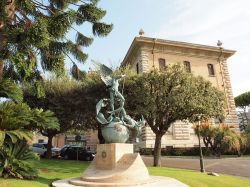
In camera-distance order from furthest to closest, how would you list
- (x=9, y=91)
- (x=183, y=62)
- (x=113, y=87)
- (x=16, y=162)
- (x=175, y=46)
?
(x=183, y=62) < (x=175, y=46) < (x=9, y=91) < (x=113, y=87) < (x=16, y=162)

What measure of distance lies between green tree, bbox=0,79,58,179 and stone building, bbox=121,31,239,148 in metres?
19.0

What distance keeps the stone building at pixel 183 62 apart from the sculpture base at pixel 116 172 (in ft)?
62.4

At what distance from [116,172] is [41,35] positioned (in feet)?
21.5

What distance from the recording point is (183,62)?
36156 mm

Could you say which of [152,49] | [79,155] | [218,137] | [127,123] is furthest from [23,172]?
[152,49]

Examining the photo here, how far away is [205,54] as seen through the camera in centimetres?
3766

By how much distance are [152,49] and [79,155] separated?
52.0 feet

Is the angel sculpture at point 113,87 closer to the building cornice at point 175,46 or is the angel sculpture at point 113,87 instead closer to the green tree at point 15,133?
the green tree at point 15,133

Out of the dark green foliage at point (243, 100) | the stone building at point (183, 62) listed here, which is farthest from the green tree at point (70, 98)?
the dark green foliage at point (243, 100)

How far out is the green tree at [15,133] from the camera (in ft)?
38.0

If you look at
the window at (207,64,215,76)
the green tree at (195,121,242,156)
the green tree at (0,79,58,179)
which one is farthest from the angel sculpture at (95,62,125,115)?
the window at (207,64,215,76)

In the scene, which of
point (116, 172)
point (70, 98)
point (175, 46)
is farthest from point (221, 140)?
point (116, 172)

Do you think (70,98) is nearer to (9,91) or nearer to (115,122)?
(9,91)

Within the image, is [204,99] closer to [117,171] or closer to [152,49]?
[117,171]
